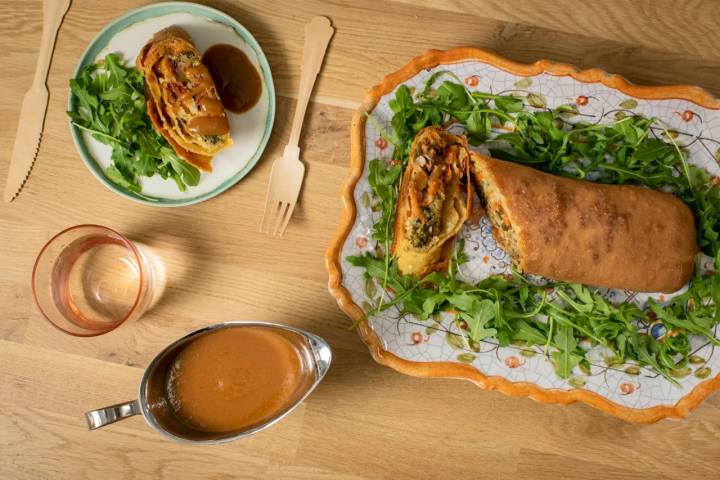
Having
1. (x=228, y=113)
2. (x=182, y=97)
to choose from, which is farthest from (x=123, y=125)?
(x=228, y=113)

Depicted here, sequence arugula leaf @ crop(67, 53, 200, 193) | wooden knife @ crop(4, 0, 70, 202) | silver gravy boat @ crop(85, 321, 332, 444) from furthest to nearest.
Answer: wooden knife @ crop(4, 0, 70, 202)
arugula leaf @ crop(67, 53, 200, 193)
silver gravy boat @ crop(85, 321, 332, 444)

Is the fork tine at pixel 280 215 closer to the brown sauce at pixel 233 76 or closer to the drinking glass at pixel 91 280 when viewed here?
the brown sauce at pixel 233 76

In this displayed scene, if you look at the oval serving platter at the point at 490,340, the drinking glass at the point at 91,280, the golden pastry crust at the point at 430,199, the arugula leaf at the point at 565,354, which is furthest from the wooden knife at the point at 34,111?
the arugula leaf at the point at 565,354

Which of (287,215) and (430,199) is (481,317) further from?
(287,215)

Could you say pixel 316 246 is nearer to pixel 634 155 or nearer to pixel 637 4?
pixel 634 155

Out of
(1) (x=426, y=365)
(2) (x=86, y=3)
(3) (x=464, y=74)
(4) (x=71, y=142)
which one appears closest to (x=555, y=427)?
(1) (x=426, y=365)

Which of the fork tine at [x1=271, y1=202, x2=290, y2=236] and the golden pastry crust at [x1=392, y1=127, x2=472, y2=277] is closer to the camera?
the golden pastry crust at [x1=392, y1=127, x2=472, y2=277]

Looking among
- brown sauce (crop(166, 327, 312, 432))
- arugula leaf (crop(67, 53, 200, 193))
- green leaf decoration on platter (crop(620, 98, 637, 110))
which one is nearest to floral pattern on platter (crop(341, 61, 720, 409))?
green leaf decoration on platter (crop(620, 98, 637, 110))

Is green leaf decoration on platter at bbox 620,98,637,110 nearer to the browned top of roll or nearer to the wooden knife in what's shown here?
the browned top of roll
